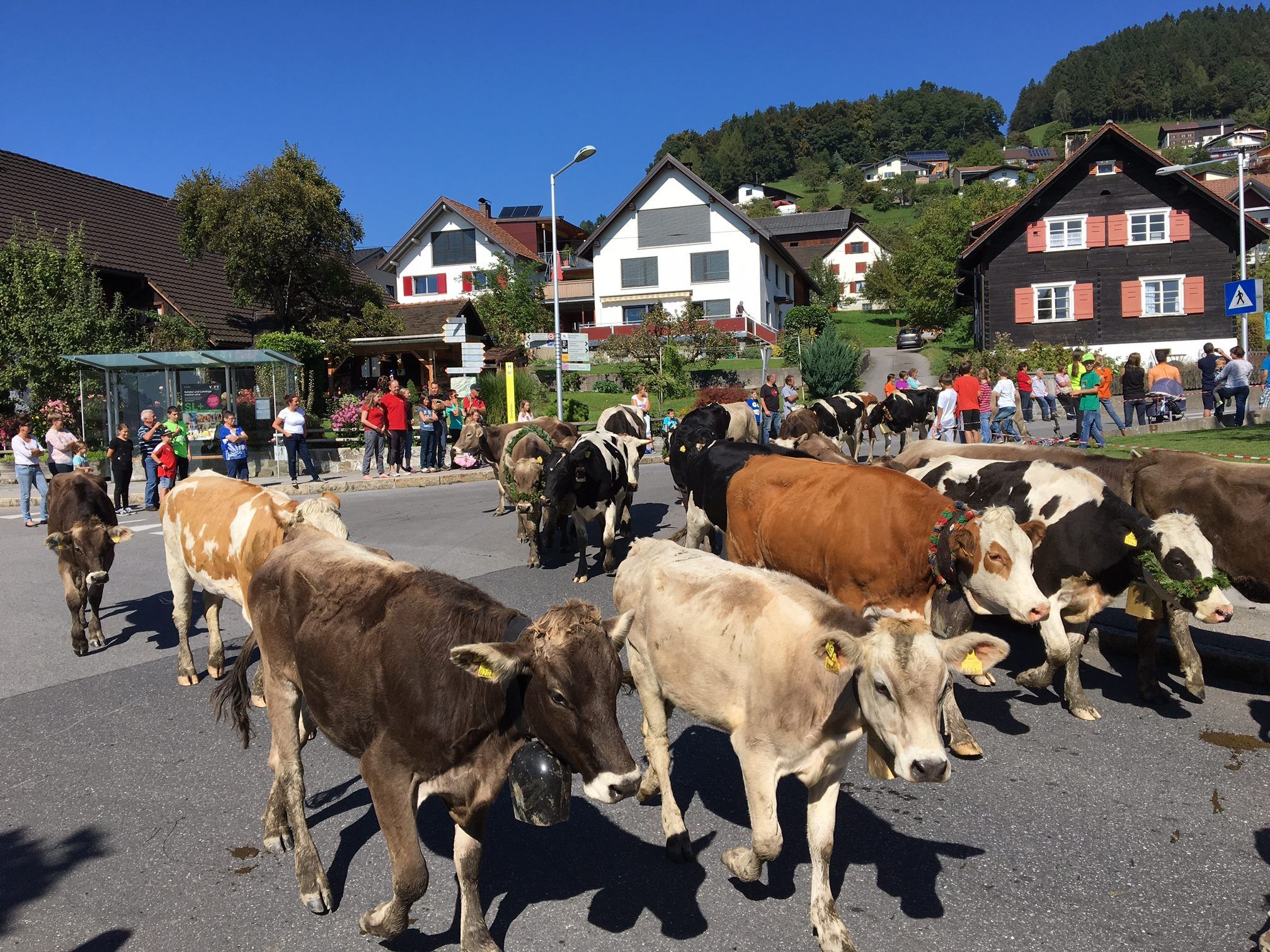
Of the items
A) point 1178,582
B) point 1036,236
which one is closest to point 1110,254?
point 1036,236

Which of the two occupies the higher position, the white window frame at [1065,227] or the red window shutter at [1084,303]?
the white window frame at [1065,227]

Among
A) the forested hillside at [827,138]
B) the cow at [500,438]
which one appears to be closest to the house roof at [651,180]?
the cow at [500,438]

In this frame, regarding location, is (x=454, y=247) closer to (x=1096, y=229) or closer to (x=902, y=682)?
(x=1096, y=229)

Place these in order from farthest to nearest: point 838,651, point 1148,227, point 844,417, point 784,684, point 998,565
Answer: point 1148,227
point 844,417
point 998,565
point 784,684
point 838,651

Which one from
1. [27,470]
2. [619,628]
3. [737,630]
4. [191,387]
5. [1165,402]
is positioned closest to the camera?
[619,628]

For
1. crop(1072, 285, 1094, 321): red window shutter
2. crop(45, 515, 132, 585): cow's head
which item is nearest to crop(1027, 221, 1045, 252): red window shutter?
crop(1072, 285, 1094, 321): red window shutter

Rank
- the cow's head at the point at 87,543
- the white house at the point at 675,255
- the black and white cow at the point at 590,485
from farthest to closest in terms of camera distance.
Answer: the white house at the point at 675,255
the black and white cow at the point at 590,485
the cow's head at the point at 87,543

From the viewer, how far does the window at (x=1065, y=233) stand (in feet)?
132

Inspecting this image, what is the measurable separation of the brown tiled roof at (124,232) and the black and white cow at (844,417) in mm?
25808

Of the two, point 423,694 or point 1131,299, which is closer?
point 423,694

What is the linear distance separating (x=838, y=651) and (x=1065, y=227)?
42.7 metres

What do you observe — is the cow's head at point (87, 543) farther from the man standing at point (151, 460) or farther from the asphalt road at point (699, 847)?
the man standing at point (151, 460)

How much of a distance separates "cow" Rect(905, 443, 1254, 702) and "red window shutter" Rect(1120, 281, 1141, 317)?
37.0 meters

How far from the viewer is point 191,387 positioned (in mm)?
25281
